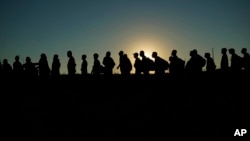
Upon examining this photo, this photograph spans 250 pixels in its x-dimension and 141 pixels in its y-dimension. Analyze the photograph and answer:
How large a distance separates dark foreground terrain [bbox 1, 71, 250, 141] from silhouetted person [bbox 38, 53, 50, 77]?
1.71 ft

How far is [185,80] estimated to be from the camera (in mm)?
16625

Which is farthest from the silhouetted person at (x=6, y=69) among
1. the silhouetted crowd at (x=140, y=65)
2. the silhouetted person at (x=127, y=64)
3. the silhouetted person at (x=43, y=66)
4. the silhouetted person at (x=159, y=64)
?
the silhouetted person at (x=159, y=64)

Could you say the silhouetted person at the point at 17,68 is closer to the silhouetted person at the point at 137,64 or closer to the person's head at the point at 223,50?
the silhouetted person at the point at 137,64

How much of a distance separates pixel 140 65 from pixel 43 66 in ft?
17.4

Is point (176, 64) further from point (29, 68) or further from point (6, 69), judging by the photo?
point (6, 69)

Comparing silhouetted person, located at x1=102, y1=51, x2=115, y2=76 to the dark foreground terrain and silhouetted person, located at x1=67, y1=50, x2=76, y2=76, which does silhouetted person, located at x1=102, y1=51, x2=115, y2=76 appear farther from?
silhouetted person, located at x1=67, y1=50, x2=76, y2=76

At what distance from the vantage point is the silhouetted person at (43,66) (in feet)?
62.5

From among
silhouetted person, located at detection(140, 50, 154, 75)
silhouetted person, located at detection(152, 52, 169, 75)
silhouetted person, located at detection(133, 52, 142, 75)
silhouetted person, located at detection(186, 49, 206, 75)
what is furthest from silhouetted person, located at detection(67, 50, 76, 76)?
silhouetted person, located at detection(186, 49, 206, 75)

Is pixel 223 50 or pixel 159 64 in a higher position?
pixel 223 50

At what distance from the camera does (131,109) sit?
11.9 meters

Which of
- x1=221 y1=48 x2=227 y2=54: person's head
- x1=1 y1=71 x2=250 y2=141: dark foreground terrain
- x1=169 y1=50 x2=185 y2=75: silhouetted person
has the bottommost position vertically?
x1=1 y1=71 x2=250 y2=141: dark foreground terrain

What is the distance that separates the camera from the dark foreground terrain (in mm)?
8461

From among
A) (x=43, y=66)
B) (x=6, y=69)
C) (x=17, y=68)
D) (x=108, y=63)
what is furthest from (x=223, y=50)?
(x=6, y=69)

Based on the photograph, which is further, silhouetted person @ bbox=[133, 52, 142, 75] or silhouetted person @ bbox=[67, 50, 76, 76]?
silhouetted person @ bbox=[67, 50, 76, 76]
